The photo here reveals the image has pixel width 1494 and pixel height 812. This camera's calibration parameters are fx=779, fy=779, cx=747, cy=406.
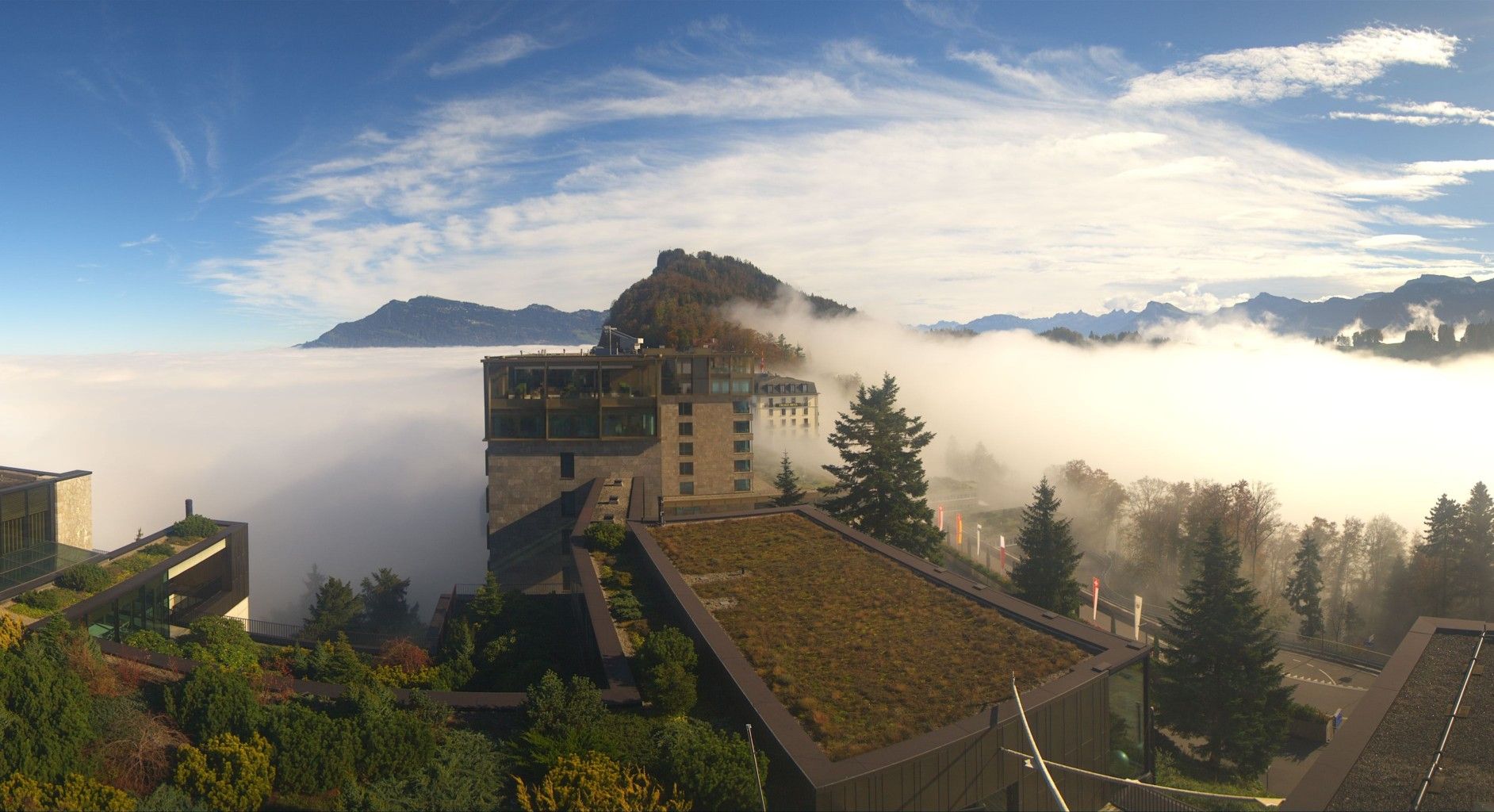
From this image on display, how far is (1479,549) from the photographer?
5859 cm

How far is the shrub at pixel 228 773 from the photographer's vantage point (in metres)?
11.0

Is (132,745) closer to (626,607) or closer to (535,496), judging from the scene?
(626,607)

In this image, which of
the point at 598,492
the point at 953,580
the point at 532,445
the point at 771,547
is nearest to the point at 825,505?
the point at 598,492

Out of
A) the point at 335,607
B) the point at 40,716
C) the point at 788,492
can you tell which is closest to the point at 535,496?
the point at 788,492

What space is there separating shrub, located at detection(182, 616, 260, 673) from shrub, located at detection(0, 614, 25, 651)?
3.32 metres

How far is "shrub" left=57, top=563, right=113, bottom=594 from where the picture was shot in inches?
928

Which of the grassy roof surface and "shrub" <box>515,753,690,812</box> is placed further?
the grassy roof surface

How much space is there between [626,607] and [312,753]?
8.04m

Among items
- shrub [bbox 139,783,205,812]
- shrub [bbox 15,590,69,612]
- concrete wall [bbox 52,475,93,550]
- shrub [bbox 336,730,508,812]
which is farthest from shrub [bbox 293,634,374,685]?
concrete wall [bbox 52,475,93,550]

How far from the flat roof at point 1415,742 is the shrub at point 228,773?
48.5ft

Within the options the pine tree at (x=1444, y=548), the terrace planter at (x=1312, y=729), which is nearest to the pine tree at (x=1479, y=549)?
the pine tree at (x=1444, y=548)

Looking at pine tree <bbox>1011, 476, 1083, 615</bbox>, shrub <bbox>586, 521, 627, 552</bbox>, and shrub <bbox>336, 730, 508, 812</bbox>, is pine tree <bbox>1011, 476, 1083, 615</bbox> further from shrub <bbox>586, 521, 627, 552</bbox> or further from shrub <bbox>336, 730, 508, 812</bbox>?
shrub <bbox>336, 730, 508, 812</bbox>

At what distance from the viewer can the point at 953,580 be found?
20172 millimetres

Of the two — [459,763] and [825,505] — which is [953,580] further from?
[825,505]
